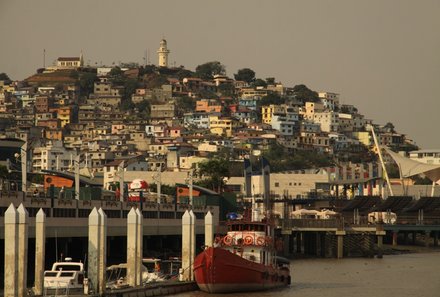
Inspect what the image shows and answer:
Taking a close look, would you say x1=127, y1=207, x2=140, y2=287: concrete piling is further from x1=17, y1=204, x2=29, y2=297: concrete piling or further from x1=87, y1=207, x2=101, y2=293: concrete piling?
x1=17, y1=204, x2=29, y2=297: concrete piling

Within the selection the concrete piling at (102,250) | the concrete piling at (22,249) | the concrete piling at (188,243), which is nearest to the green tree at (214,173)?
the concrete piling at (188,243)

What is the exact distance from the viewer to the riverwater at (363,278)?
68.5m

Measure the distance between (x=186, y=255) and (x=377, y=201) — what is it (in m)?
84.1

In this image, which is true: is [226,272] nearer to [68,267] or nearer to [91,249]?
[68,267]

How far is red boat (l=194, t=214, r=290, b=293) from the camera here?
63.2 m

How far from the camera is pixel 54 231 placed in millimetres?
66000

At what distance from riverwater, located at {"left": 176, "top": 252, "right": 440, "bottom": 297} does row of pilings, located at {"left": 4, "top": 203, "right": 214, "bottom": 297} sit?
3489mm

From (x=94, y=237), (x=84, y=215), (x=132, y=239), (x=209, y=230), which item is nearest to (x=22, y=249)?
(x=94, y=237)

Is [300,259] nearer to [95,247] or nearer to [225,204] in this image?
[225,204]

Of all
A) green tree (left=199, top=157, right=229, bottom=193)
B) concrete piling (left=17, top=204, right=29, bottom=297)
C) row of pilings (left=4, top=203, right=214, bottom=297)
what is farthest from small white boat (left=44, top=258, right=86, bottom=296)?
green tree (left=199, top=157, right=229, bottom=193)

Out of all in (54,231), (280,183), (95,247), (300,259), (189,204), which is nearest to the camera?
(95,247)

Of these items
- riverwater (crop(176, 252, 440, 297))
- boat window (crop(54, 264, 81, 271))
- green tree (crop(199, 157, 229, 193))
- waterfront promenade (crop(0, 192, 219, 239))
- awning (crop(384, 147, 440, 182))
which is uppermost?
awning (crop(384, 147, 440, 182))

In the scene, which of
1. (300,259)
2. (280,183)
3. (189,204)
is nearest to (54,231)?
(189,204)

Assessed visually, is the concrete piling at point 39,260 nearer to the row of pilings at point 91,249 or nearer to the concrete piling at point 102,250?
the row of pilings at point 91,249
